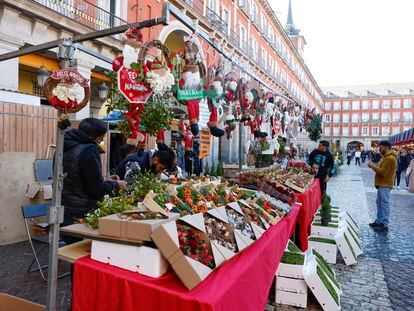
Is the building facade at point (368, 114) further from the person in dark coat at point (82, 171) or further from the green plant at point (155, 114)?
the person in dark coat at point (82, 171)

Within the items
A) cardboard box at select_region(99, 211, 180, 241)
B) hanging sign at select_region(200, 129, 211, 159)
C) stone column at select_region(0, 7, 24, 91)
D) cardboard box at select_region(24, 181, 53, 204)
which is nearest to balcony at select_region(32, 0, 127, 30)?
stone column at select_region(0, 7, 24, 91)

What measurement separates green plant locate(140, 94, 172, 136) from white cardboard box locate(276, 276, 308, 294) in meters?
2.16

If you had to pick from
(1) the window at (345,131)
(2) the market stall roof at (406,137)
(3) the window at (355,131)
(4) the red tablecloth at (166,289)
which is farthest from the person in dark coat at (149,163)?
(1) the window at (345,131)

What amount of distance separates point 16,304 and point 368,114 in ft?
286

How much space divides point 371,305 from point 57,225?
327cm

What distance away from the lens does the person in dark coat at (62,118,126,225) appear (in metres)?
2.73

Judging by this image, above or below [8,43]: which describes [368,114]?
above

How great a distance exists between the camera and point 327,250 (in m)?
4.95

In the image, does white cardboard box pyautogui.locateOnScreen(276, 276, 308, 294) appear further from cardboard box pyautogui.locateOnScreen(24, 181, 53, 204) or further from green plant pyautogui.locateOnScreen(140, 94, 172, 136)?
Result: cardboard box pyautogui.locateOnScreen(24, 181, 53, 204)

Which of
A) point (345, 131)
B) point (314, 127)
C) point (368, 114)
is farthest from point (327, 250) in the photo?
point (368, 114)

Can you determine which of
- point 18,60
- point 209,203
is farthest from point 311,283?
point 18,60

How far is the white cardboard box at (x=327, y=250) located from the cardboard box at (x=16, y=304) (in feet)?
12.5

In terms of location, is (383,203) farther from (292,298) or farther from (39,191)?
(39,191)

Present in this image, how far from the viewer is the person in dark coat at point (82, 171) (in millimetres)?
2733
